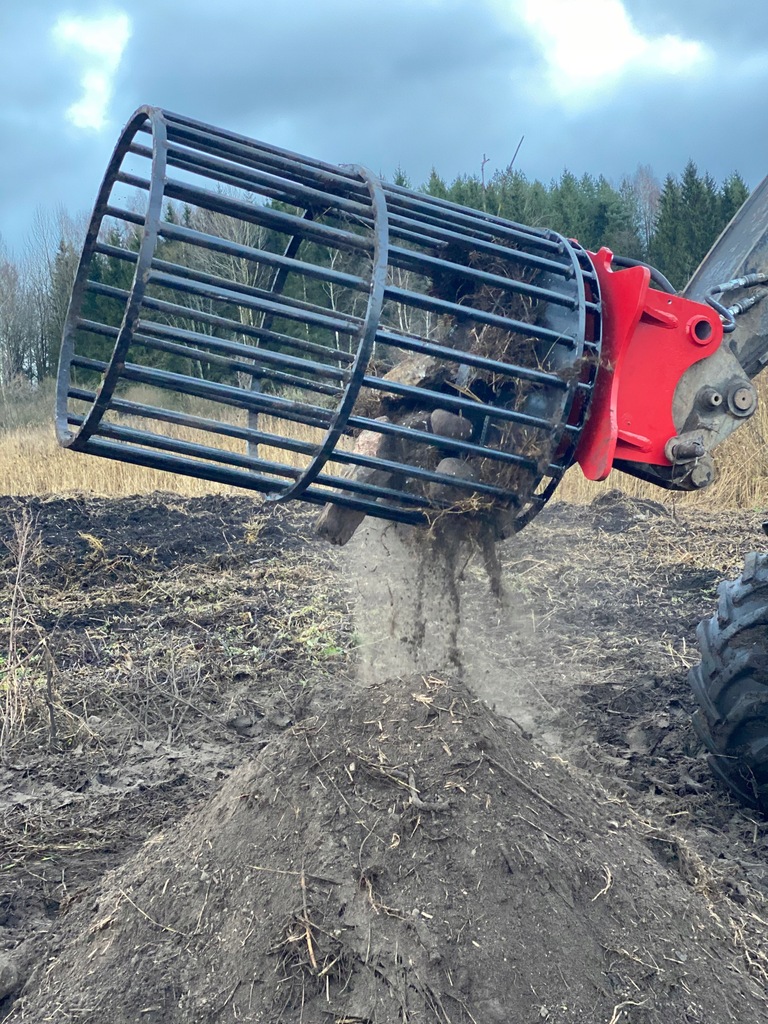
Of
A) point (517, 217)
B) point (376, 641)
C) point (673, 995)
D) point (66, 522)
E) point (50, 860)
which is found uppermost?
point (517, 217)

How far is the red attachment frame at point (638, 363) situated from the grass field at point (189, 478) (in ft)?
20.3

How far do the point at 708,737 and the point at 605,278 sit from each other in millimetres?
1639

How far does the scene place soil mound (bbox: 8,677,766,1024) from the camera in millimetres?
2168

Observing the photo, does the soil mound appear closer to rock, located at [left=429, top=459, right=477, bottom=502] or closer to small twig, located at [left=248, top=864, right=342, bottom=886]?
small twig, located at [left=248, top=864, right=342, bottom=886]

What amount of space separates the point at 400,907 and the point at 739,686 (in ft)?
4.94

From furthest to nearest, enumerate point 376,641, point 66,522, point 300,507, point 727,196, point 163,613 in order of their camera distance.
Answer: point 727,196
point 300,507
point 66,522
point 163,613
point 376,641

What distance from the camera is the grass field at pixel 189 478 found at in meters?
10.3

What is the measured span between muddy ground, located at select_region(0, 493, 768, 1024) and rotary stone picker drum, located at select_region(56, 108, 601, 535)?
0.49m

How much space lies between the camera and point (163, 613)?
245 inches

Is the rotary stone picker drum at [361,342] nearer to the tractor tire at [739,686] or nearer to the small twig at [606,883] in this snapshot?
the tractor tire at [739,686]

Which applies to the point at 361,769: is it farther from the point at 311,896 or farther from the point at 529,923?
the point at 529,923

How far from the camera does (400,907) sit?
2.26m

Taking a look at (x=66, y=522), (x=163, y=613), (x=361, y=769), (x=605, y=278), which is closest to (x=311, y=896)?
(x=361, y=769)

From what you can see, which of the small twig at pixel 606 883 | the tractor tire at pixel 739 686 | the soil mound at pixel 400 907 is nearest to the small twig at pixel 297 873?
the soil mound at pixel 400 907
